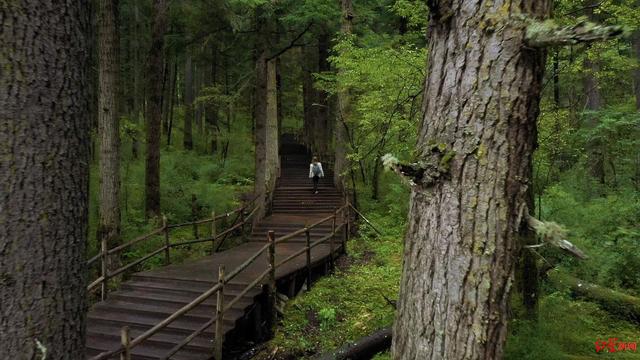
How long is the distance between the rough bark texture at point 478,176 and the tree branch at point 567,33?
0.36 ft

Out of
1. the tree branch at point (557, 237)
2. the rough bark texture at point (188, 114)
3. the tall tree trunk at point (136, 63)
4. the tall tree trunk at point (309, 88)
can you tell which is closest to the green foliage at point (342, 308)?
the tree branch at point (557, 237)

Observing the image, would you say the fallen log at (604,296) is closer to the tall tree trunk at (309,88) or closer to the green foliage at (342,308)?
the green foliage at (342,308)

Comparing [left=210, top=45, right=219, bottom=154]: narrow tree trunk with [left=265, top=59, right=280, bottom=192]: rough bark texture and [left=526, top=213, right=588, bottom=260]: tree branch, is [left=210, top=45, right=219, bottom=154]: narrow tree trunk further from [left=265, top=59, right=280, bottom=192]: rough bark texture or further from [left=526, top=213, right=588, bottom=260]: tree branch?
[left=526, top=213, right=588, bottom=260]: tree branch

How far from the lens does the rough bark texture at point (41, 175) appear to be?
6.99 feet

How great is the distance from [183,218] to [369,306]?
9047mm

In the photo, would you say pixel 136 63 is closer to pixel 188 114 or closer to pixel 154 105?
pixel 188 114

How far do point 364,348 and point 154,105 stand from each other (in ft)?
35.1

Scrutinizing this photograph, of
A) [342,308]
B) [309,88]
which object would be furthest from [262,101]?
[309,88]

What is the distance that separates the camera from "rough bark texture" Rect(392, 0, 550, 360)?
2281 millimetres

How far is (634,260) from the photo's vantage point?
28.9ft

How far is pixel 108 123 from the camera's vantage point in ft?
35.0

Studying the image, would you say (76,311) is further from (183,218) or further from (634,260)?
(183,218)

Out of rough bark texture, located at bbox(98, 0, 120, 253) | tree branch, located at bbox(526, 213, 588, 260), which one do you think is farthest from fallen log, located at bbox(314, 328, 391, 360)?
rough bark texture, located at bbox(98, 0, 120, 253)

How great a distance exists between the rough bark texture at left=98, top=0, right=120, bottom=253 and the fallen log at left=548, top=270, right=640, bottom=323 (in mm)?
10164
